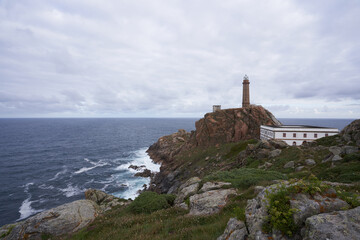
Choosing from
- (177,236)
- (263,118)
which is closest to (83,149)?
(263,118)

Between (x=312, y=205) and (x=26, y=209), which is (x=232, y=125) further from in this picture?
(x=26, y=209)

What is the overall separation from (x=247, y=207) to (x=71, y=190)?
5093 cm

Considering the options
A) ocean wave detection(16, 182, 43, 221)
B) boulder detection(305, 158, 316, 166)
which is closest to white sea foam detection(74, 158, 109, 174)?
ocean wave detection(16, 182, 43, 221)

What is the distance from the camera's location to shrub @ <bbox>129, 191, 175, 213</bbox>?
42.2 ft

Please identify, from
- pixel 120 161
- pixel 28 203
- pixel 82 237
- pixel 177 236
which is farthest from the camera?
pixel 120 161

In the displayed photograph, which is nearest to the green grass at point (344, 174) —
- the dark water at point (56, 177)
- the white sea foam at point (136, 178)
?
the white sea foam at point (136, 178)

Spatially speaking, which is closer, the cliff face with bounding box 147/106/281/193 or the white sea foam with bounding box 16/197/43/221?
the white sea foam with bounding box 16/197/43/221

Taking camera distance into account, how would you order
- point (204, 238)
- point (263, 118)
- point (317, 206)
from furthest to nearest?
point (263, 118) → point (204, 238) → point (317, 206)

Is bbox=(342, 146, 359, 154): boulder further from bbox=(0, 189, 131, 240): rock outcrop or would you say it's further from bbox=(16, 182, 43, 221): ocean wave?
bbox=(16, 182, 43, 221): ocean wave

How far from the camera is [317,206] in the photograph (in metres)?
4.60

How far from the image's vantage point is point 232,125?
2263 inches

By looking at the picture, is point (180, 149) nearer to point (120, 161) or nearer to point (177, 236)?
point (120, 161)

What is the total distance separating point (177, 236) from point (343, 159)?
19282 millimetres

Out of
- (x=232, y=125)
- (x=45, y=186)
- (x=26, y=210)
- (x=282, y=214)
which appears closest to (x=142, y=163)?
(x=45, y=186)
